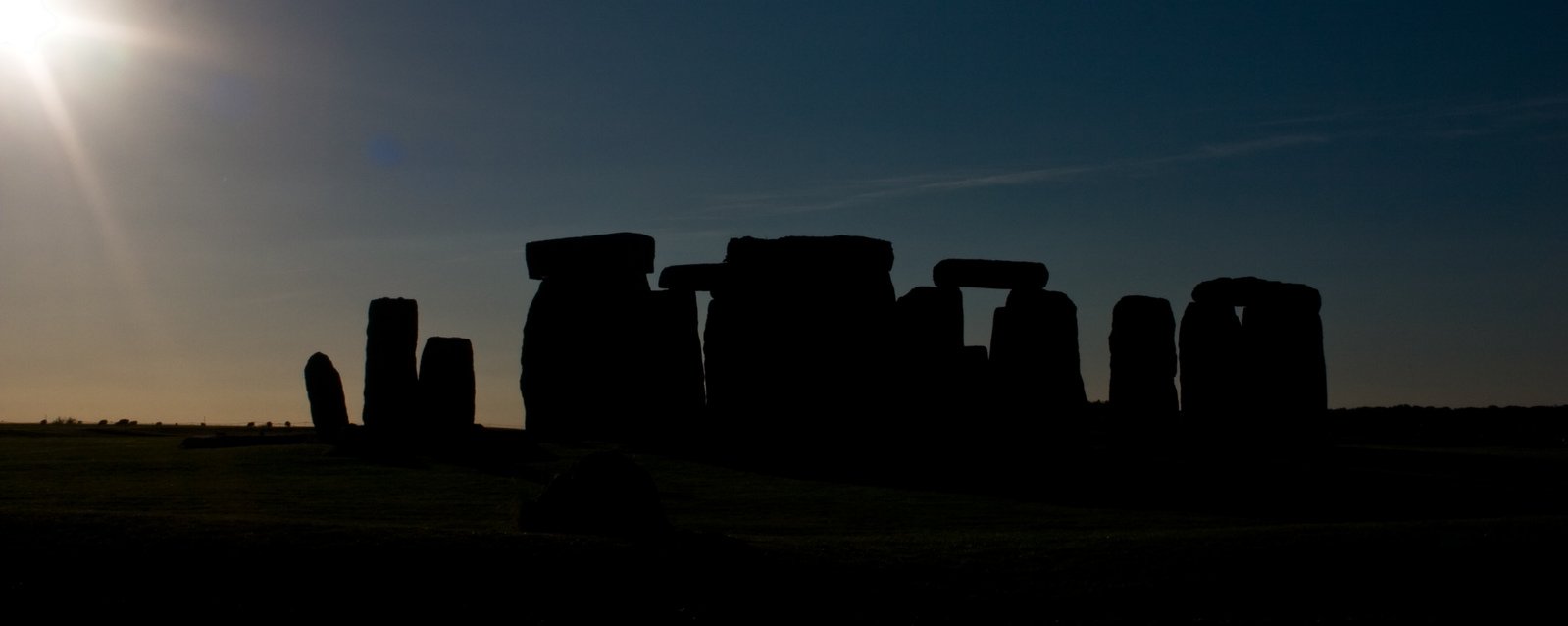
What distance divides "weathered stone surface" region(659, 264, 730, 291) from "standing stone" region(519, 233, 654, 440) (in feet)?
2.96

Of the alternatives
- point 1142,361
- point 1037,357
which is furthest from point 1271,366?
point 1037,357

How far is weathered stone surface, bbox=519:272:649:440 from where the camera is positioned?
45.7 metres

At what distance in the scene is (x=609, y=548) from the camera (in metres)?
18.7

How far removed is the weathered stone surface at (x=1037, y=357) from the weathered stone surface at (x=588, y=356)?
10.1m

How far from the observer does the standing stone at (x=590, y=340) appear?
150ft

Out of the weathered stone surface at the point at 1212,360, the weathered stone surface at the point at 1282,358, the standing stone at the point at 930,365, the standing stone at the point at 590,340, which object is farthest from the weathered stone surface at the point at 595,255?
the weathered stone surface at the point at 1282,358

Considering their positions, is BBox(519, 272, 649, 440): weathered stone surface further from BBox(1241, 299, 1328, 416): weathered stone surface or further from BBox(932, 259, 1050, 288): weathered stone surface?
BBox(1241, 299, 1328, 416): weathered stone surface

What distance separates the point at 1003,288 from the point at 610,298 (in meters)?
11.1

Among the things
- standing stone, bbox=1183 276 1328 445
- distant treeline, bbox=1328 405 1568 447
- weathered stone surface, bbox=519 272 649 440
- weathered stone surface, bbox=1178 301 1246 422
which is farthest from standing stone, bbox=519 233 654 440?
distant treeline, bbox=1328 405 1568 447

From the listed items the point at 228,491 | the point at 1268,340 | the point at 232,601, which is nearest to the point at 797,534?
the point at 232,601

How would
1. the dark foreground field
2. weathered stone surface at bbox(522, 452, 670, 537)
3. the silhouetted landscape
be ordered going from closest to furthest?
the dark foreground field, the silhouetted landscape, weathered stone surface at bbox(522, 452, 670, 537)

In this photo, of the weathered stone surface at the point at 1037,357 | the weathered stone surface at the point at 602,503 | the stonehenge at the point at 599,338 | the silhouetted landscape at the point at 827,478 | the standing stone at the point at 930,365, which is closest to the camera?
Result: the silhouetted landscape at the point at 827,478

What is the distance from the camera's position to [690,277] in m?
46.1

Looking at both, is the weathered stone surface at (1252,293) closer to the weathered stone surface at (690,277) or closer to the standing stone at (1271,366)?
the standing stone at (1271,366)
